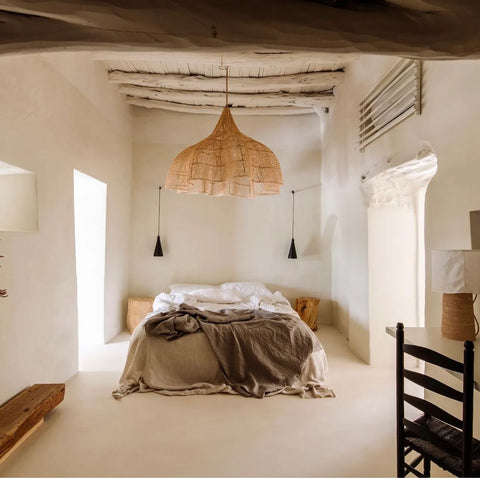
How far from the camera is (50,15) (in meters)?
0.63

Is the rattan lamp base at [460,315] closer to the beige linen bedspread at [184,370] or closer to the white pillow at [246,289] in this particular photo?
the beige linen bedspread at [184,370]

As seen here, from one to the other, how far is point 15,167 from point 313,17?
259 centimetres

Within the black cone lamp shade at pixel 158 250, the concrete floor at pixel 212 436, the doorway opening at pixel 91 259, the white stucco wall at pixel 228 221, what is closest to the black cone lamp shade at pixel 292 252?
the white stucco wall at pixel 228 221

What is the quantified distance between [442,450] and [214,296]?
345 cm

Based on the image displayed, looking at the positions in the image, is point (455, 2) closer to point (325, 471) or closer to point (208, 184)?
point (325, 471)

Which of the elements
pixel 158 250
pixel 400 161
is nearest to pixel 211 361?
pixel 400 161

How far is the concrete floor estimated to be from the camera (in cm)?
203

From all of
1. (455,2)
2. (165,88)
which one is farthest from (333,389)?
(165,88)

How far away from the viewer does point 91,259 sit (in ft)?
14.7

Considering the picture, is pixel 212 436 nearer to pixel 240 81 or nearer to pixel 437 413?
pixel 437 413

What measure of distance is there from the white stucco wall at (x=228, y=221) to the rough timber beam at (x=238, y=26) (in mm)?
4932

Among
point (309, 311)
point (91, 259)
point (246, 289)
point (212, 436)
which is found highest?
point (91, 259)

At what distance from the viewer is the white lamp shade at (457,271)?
5.22ft

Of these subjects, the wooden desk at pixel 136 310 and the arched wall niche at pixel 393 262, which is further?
the wooden desk at pixel 136 310
